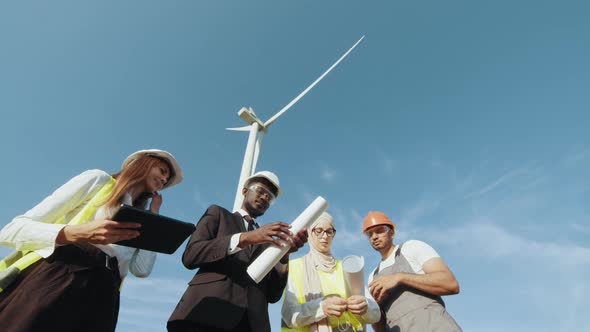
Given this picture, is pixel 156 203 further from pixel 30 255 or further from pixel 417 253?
pixel 417 253

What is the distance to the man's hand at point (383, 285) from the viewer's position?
15.4ft

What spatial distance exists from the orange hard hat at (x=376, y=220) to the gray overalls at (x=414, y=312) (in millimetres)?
824

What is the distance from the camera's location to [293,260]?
5328mm

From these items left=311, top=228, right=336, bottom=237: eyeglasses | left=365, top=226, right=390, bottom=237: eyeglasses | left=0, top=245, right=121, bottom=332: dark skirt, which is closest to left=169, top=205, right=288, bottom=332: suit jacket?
left=0, top=245, right=121, bottom=332: dark skirt

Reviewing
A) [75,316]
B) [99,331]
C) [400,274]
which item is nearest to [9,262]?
[75,316]

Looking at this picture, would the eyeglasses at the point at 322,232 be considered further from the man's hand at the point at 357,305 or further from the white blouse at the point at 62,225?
the white blouse at the point at 62,225

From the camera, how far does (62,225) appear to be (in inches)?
108

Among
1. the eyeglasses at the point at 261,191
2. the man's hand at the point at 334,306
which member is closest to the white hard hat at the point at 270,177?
the eyeglasses at the point at 261,191

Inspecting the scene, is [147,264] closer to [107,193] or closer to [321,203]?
[107,193]

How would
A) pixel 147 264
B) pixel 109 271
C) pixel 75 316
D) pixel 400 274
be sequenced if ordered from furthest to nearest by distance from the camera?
pixel 400 274
pixel 147 264
pixel 109 271
pixel 75 316

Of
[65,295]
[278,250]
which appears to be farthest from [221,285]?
[65,295]

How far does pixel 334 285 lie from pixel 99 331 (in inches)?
116

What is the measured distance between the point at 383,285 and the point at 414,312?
0.48 meters

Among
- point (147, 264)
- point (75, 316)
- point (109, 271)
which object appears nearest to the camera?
point (75, 316)
